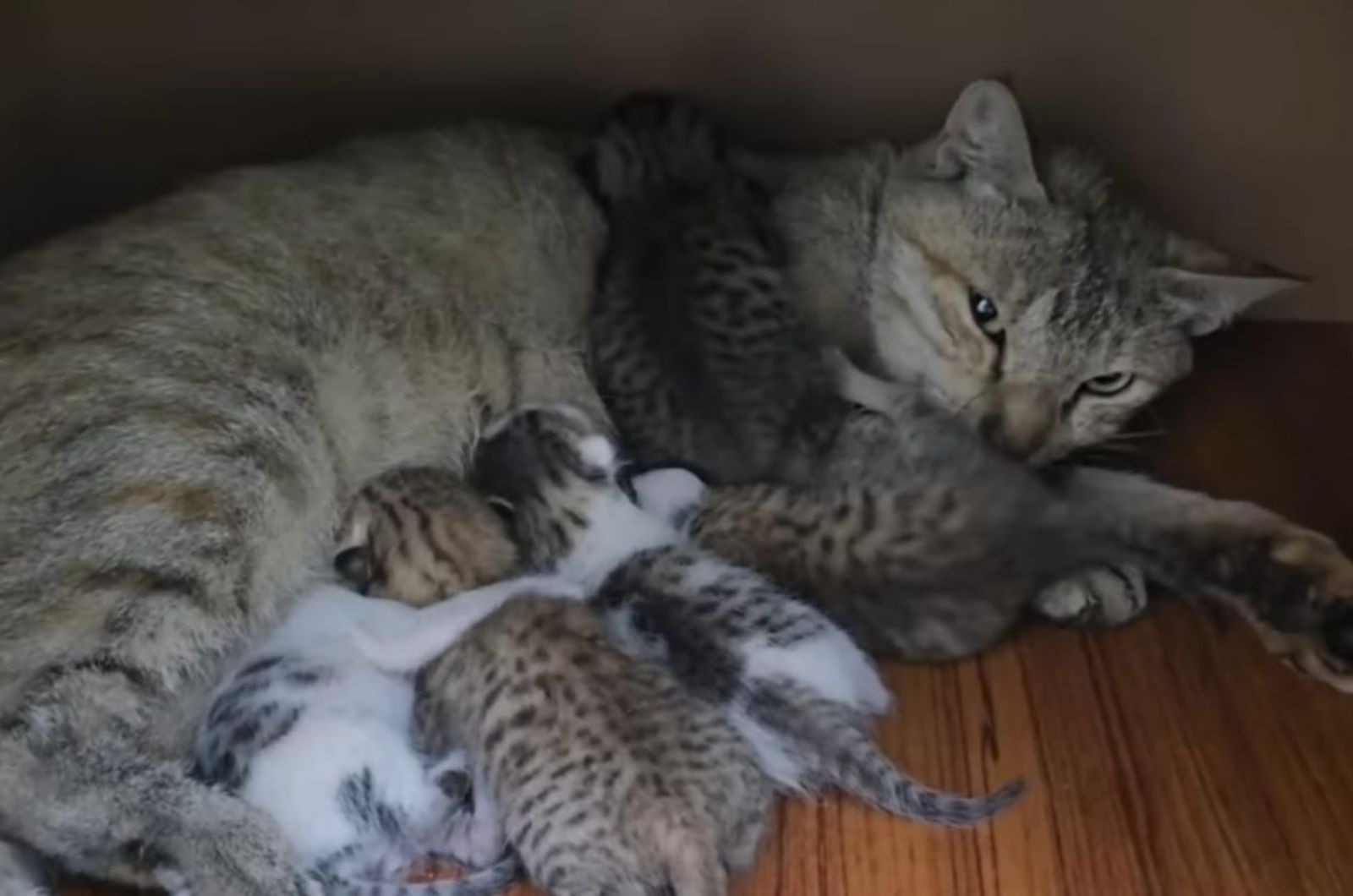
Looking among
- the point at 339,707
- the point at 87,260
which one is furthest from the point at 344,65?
the point at 339,707

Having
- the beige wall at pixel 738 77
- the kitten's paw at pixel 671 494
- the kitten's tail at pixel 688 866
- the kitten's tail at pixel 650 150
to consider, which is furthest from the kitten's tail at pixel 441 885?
the beige wall at pixel 738 77

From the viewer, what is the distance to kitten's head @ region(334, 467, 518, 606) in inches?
73.0

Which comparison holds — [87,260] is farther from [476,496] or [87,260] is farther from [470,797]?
[470,797]

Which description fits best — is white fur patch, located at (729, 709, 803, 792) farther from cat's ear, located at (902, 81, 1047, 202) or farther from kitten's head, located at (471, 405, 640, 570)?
cat's ear, located at (902, 81, 1047, 202)

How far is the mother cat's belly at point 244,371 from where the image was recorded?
1583mm

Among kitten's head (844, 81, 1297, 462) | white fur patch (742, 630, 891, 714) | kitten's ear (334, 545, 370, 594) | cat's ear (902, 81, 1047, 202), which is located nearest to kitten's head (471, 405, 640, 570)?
kitten's ear (334, 545, 370, 594)

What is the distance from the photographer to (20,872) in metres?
1.52

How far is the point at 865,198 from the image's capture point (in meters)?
2.15

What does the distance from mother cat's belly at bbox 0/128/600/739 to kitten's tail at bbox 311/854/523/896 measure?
202 millimetres

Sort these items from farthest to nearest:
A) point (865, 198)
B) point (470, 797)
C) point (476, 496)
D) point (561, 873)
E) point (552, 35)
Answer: point (552, 35)
point (865, 198)
point (476, 496)
point (470, 797)
point (561, 873)

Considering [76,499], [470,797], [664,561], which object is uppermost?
[76,499]

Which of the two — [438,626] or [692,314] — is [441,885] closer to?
[438,626]

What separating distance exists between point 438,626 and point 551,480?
0.22m

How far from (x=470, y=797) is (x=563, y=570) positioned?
30 cm
